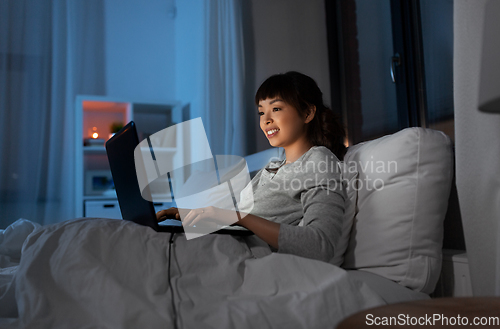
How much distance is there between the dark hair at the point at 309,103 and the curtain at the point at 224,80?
1242 mm

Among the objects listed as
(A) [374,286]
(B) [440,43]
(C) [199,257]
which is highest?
(B) [440,43]

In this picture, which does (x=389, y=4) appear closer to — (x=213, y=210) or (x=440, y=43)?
(x=440, y=43)

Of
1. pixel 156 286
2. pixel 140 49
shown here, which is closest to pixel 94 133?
pixel 140 49

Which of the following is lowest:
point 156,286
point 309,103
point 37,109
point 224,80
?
point 156,286

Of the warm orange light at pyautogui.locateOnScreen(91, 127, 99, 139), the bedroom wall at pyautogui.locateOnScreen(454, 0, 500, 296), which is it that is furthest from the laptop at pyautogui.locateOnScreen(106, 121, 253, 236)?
the warm orange light at pyautogui.locateOnScreen(91, 127, 99, 139)

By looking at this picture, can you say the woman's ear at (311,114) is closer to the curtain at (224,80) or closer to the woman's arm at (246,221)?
the woman's arm at (246,221)

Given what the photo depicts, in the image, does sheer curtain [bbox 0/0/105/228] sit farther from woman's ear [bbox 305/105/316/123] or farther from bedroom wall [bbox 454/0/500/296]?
bedroom wall [bbox 454/0/500/296]

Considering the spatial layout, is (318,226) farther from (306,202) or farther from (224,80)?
(224,80)

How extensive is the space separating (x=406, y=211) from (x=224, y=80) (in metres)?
1.91

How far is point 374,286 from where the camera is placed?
1023mm

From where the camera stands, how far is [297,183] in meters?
1.20

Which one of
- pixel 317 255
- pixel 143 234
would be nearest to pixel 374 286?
pixel 317 255

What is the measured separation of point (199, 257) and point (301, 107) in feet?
2.43

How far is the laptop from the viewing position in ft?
3.26
